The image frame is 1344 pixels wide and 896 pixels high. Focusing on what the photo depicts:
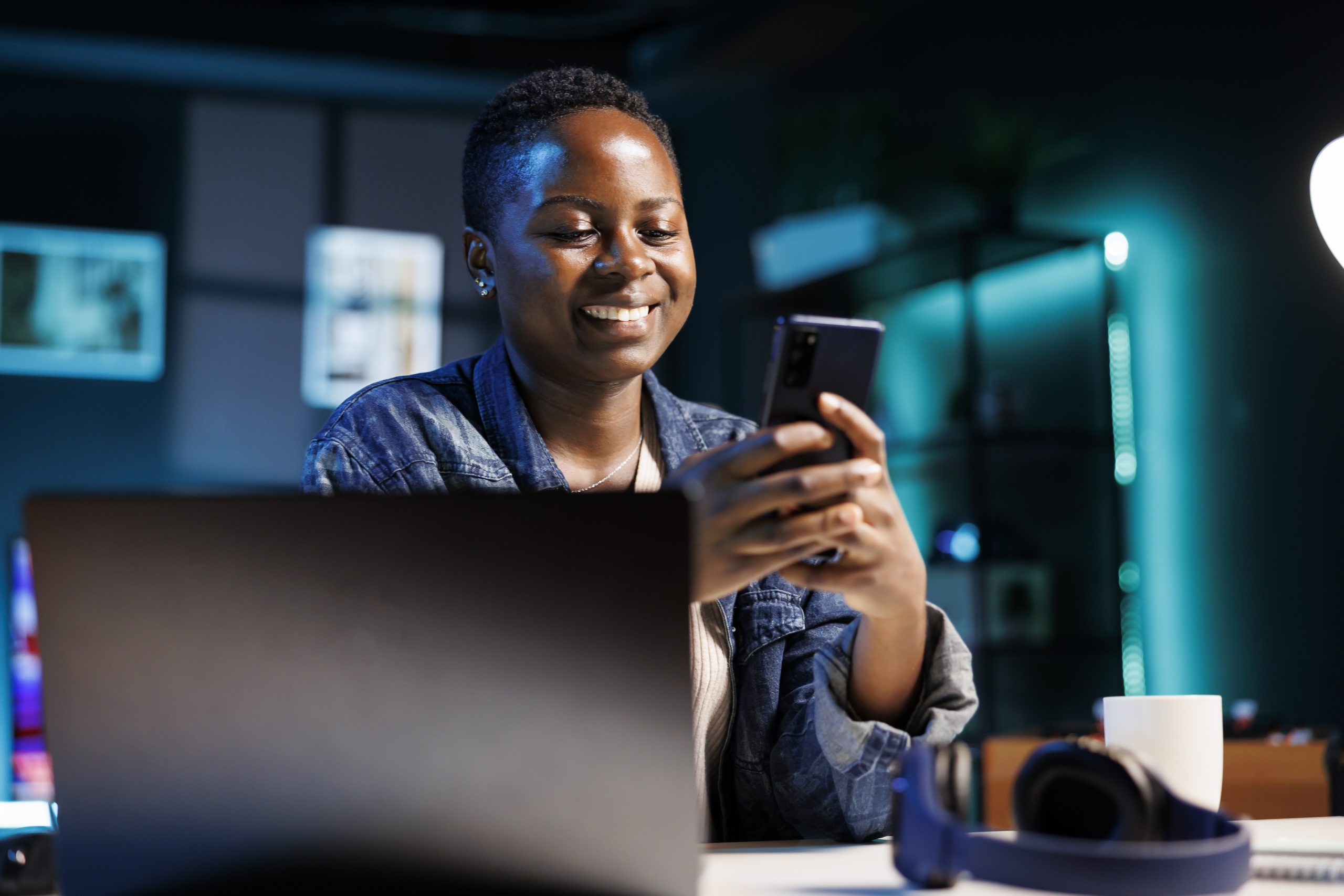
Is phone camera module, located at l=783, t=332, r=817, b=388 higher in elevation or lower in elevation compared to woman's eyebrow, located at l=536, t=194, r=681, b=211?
lower

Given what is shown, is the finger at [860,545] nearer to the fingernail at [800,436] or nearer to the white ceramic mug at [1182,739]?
the fingernail at [800,436]

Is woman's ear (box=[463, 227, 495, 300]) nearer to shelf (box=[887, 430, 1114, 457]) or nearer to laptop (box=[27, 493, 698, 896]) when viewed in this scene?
laptop (box=[27, 493, 698, 896])

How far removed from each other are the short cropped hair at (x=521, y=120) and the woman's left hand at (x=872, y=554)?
0.58 meters

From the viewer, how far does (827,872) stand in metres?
0.90

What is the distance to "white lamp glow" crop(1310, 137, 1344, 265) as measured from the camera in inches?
56.2

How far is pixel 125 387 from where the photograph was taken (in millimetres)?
4605

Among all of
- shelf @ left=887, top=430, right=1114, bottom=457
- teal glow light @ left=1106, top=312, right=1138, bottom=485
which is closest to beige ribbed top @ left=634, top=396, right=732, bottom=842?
shelf @ left=887, top=430, right=1114, bottom=457

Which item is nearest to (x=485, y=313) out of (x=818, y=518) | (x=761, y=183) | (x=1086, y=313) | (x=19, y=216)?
(x=761, y=183)

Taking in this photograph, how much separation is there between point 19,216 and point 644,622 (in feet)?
14.8

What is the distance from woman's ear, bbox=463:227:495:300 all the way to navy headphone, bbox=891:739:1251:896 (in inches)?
30.6

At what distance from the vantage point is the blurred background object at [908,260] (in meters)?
3.06

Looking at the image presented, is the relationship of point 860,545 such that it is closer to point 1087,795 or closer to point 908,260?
point 1087,795

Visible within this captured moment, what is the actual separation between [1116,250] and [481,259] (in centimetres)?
246

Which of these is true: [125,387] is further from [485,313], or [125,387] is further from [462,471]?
[462,471]
